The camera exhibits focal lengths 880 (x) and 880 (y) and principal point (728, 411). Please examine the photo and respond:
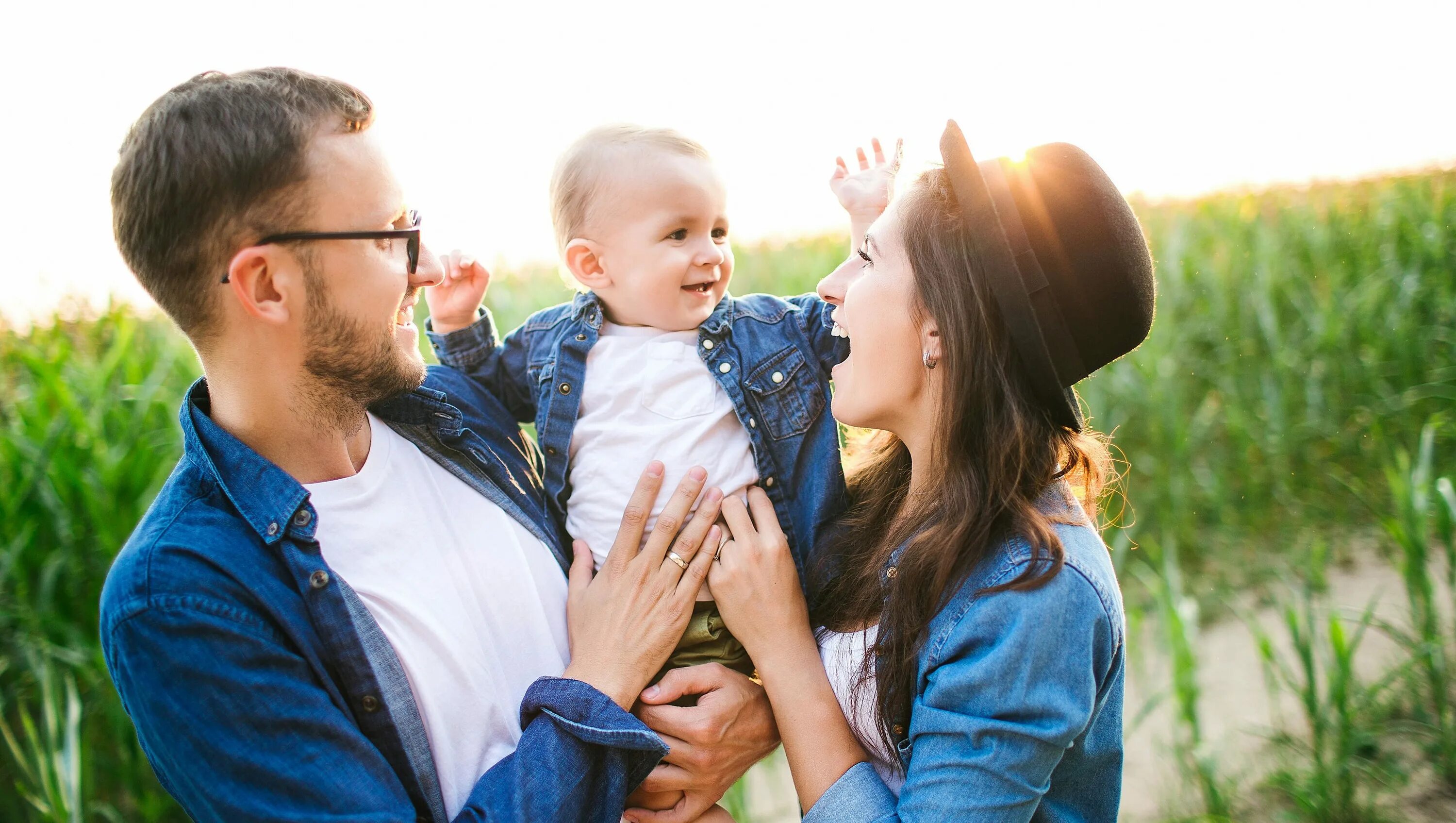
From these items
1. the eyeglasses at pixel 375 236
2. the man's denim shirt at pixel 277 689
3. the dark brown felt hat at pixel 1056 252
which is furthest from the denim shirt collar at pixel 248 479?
the dark brown felt hat at pixel 1056 252

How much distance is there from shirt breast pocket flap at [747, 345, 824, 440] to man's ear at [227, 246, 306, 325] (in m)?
0.97

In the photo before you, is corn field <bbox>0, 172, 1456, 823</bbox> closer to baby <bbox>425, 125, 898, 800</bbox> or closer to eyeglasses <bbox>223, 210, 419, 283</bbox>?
baby <bbox>425, 125, 898, 800</bbox>

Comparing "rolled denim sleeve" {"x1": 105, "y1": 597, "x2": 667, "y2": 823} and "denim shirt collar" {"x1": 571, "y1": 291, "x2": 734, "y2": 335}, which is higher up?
"denim shirt collar" {"x1": 571, "y1": 291, "x2": 734, "y2": 335}

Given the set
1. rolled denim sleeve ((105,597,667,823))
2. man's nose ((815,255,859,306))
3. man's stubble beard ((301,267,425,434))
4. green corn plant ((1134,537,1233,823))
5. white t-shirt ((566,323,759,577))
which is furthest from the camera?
green corn plant ((1134,537,1233,823))

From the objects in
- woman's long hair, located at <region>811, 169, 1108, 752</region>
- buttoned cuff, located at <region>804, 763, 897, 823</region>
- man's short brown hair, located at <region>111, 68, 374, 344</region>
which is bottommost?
buttoned cuff, located at <region>804, 763, 897, 823</region>

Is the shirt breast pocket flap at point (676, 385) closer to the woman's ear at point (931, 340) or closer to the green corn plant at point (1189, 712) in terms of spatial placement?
the woman's ear at point (931, 340)

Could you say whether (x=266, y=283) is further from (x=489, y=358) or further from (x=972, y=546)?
(x=972, y=546)

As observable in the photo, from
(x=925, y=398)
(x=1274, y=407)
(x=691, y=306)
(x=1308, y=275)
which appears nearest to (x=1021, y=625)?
(x=925, y=398)

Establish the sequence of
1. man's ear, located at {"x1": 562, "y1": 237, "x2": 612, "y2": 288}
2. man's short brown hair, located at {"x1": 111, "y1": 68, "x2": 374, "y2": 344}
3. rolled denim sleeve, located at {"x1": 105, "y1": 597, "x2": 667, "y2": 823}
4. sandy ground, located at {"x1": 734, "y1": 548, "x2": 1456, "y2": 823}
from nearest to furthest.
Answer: rolled denim sleeve, located at {"x1": 105, "y1": 597, "x2": 667, "y2": 823} → man's short brown hair, located at {"x1": 111, "y1": 68, "x2": 374, "y2": 344} → man's ear, located at {"x1": 562, "y1": 237, "x2": 612, "y2": 288} → sandy ground, located at {"x1": 734, "y1": 548, "x2": 1456, "y2": 823}

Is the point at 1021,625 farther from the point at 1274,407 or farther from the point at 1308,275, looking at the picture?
the point at 1308,275

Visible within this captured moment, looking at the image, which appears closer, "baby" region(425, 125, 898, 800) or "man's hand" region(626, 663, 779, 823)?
"man's hand" region(626, 663, 779, 823)

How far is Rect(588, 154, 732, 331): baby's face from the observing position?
6.68ft

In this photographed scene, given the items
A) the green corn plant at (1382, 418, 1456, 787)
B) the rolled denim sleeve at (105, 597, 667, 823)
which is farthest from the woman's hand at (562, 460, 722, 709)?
the green corn plant at (1382, 418, 1456, 787)

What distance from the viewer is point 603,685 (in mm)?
1665
